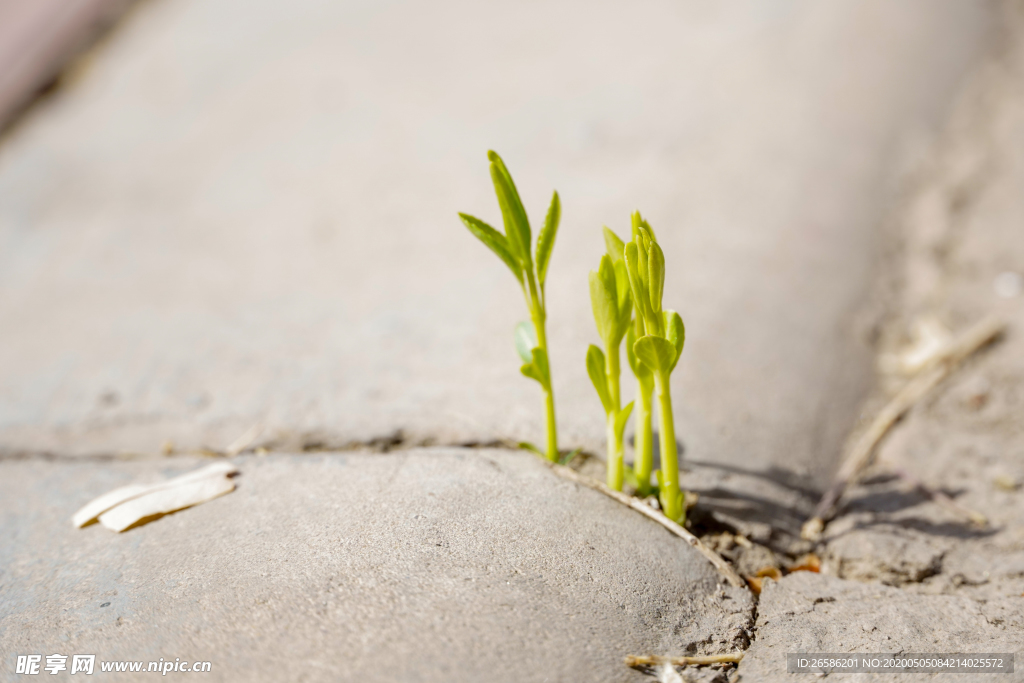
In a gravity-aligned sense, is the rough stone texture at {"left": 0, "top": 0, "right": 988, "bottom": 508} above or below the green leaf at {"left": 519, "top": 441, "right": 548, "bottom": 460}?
above

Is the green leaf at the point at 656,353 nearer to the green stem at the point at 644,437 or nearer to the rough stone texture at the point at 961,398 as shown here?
the green stem at the point at 644,437

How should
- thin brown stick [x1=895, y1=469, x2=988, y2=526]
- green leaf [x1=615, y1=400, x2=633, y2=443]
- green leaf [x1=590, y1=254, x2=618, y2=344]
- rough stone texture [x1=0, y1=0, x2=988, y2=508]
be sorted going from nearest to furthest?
green leaf [x1=590, y1=254, x2=618, y2=344], green leaf [x1=615, y1=400, x2=633, y2=443], thin brown stick [x1=895, y1=469, x2=988, y2=526], rough stone texture [x1=0, y1=0, x2=988, y2=508]

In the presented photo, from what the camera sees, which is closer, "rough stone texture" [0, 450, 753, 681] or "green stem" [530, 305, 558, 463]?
"rough stone texture" [0, 450, 753, 681]

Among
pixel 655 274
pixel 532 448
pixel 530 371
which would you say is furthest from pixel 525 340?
pixel 655 274

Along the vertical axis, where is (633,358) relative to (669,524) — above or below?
above

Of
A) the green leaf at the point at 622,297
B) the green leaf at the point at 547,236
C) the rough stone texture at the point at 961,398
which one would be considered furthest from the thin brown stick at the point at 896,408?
the green leaf at the point at 547,236

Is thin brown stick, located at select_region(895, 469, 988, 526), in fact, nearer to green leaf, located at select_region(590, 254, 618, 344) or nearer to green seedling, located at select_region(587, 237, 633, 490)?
green seedling, located at select_region(587, 237, 633, 490)

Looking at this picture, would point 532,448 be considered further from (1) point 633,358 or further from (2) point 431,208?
(2) point 431,208

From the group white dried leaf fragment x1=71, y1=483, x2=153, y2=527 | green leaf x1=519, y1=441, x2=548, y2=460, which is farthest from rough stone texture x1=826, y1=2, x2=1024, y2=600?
white dried leaf fragment x1=71, y1=483, x2=153, y2=527
